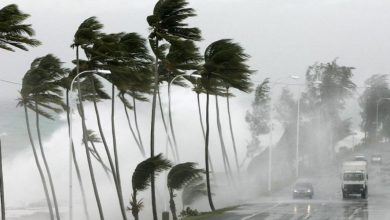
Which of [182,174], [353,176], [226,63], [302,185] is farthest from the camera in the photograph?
[302,185]

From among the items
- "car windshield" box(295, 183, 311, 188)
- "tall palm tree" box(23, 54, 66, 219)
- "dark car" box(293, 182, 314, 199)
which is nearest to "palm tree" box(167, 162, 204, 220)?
"tall palm tree" box(23, 54, 66, 219)

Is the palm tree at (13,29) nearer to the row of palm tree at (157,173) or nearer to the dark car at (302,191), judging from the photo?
the row of palm tree at (157,173)

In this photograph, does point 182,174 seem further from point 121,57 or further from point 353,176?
point 353,176

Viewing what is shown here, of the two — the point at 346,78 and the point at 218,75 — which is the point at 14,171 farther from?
the point at 218,75

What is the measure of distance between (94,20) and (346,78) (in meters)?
118

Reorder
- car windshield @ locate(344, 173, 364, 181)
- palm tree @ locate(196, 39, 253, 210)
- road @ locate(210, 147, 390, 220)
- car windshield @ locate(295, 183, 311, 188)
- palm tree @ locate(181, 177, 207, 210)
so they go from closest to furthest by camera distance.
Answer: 1. road @ locate(210, 147, 390, 220)
2. palm tree @ locate(196, 39, 253, 210)
3. palm tree @ locate(181, 177, 207, 210)
4. car windshield @ locate(344, 173, 364, 181)
5. car windshield @ locate(295, 183, 311, 188)

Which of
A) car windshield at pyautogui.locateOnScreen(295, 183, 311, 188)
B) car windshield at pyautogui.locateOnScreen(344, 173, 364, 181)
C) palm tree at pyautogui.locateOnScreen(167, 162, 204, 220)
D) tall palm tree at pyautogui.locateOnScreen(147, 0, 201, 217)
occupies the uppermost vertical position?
tall palm tree at pyautogui.locateOnScreen(147, 0, 201, 217)

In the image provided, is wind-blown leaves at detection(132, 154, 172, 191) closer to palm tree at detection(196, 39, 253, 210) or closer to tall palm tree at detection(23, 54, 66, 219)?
palm tree at detection(196, 39, 253, 210)

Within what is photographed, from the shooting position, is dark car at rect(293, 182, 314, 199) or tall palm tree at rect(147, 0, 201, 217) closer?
tall palm tree at rect(147, 0, 201, 217)

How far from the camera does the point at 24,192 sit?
122500mm


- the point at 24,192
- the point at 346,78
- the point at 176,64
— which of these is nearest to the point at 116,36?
the point at 176,64

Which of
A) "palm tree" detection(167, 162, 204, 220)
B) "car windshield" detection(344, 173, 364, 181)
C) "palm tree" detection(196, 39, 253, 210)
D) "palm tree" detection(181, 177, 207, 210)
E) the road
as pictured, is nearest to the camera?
"palm tree" detection(167, 162, 204, 220)

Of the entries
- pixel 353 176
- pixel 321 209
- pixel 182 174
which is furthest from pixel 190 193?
pixel 353 176

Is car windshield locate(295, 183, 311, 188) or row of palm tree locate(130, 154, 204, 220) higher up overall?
row of palm tree locate(130, 154, 204, 220)
